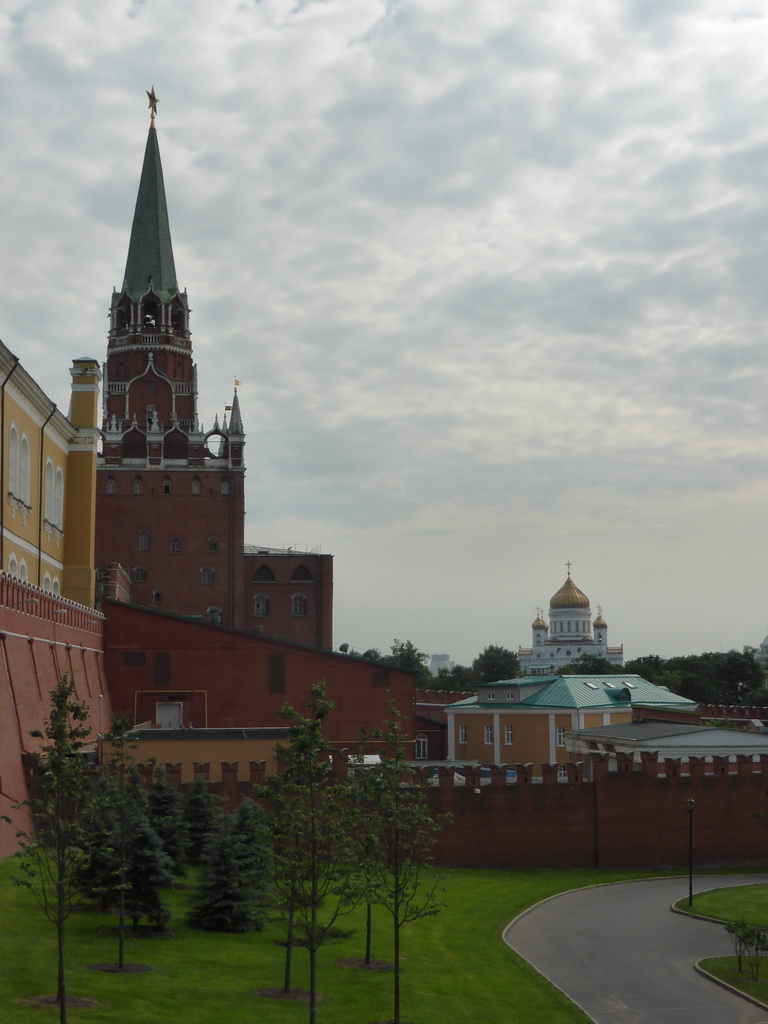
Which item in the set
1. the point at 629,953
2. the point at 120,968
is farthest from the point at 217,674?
the point at 120,968

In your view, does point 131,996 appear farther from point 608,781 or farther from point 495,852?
point 608,781

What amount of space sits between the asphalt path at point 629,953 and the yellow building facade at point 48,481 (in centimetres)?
1666

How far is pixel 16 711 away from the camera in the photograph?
25797 mm

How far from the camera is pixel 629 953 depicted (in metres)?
22.7

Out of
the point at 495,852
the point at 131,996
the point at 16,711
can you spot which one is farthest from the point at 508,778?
the point at 131,996

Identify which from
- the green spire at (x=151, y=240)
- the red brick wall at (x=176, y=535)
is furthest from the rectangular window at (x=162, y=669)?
the green spire at (x=151, y=240)

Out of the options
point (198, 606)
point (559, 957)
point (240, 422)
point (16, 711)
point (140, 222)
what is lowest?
point (559, 957)

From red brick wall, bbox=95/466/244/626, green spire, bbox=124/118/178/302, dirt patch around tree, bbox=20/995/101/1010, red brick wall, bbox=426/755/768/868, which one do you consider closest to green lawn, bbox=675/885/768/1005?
red brick wall, bbox=426/755/768/868

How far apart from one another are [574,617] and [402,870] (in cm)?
12718

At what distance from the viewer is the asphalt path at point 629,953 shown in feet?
61.5

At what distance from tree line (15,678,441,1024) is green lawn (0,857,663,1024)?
0.38 metres

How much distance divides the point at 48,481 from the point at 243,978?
1012 inches

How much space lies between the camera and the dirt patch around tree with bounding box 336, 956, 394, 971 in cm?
1995

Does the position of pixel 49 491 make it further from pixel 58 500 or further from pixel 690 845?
pixel 690 845
